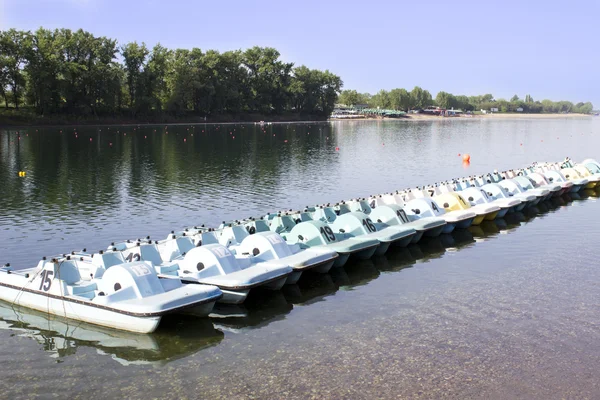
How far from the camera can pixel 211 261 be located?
2264cm

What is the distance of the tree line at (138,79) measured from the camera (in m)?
121

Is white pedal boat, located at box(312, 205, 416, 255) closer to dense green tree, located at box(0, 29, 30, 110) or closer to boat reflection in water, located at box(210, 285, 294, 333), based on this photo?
boat reflection in water, located at box(210, 285, 294, 333)

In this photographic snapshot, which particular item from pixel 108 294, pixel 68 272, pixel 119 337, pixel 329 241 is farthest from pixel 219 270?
pixel 329 241

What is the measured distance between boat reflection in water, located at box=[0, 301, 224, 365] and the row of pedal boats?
32 centimetres

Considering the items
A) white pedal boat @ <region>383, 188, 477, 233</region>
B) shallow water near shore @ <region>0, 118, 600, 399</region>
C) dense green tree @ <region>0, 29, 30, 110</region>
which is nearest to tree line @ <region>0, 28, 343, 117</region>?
dense green tree @ <region>0, 29, 30, 110</region>

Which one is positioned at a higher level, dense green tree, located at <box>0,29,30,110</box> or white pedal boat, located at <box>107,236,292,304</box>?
dense green tree, located at <box>0,29,30,110</box>

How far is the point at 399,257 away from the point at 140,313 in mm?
14467

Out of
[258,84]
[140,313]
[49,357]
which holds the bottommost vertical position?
[49,357]

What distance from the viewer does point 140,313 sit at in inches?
730

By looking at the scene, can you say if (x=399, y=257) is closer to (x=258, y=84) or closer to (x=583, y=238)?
(x=583, y=238)

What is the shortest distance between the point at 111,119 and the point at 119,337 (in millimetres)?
125477

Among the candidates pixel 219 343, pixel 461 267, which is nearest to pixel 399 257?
pixel 461 267

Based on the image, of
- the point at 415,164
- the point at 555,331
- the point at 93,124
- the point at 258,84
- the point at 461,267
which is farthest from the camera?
the point at 258,84

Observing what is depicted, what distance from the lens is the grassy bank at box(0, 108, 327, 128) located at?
11793 cm
